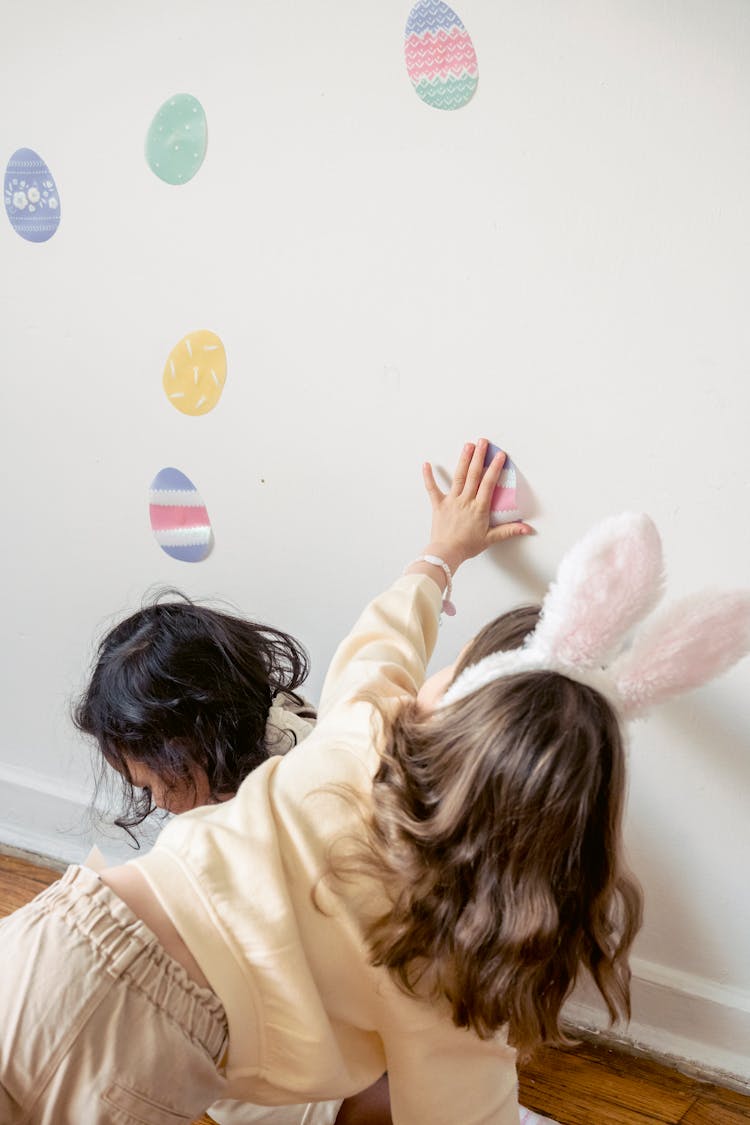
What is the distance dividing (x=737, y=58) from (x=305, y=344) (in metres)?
0.48

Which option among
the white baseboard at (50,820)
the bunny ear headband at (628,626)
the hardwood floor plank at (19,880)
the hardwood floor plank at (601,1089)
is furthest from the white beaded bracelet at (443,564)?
the hardwood floor plank at (19,880)

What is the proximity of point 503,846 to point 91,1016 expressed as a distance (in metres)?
0.31

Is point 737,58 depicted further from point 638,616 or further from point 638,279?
point 638,616

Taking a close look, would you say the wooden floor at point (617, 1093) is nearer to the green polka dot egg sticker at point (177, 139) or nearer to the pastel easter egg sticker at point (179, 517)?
the pastel easter egg sticker at point (179, 517)

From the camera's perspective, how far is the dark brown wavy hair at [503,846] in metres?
0.71

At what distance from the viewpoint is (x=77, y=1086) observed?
74cm

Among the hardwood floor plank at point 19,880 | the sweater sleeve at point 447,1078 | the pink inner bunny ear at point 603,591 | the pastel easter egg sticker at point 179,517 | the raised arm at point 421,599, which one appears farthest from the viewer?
the hardwood floor plank at point 19,880

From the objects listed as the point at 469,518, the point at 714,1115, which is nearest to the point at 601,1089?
the point at 714,1115

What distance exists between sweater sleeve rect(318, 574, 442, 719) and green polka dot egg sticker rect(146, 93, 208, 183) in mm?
489

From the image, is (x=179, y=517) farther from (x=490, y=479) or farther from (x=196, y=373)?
(x=490, y=479)

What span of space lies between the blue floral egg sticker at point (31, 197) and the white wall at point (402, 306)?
0.7 inches

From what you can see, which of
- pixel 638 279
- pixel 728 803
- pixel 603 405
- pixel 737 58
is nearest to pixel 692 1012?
pixel 728 803

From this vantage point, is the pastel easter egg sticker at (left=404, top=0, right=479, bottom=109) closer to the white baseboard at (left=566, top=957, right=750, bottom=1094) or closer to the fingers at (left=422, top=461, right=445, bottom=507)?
the fingers at (left=422, top=461, right=445, bottom=507)

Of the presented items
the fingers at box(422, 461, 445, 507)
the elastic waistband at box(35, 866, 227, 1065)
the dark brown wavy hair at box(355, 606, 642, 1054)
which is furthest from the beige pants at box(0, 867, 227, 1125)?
the fingers at box(422, 461, 445, 507)
